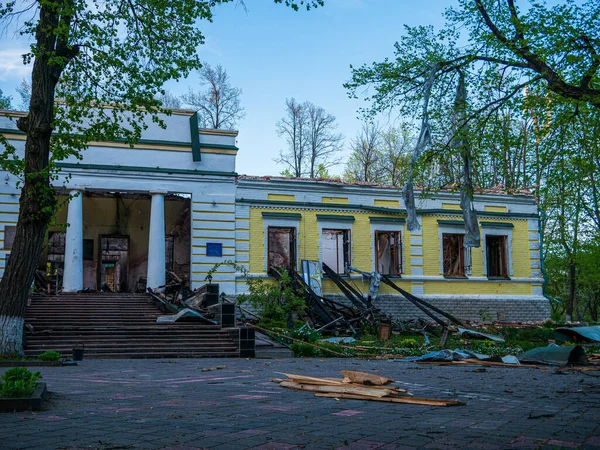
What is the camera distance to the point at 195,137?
2245 centimetres

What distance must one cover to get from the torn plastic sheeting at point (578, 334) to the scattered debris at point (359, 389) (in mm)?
10782

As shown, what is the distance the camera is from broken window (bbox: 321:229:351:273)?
80.5ft

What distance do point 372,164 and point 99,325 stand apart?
25826 mm

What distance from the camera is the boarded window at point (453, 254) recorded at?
26.0 metres

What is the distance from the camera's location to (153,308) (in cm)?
1936

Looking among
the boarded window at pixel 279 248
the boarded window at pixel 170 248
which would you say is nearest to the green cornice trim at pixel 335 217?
the boarded window at pixel 279 248

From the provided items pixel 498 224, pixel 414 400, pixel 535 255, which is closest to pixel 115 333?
pixel 414 400

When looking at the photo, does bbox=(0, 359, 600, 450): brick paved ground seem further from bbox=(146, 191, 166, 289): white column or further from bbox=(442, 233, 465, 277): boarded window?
bbox=(442, 233, 465, 277): boarded window

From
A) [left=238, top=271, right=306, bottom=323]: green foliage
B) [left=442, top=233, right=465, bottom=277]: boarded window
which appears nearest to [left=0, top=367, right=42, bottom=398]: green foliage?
[left=238, top=271, right=306, bottom=323]: green foliage

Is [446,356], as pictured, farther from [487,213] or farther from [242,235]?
[487,213]

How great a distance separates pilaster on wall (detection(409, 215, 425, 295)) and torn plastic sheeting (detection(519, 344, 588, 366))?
12.1 m

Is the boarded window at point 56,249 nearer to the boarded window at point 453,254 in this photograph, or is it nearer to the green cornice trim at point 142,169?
the green cornice trim at point 142,169

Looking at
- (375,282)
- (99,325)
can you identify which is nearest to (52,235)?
(99,325)

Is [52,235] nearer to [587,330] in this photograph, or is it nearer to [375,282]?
[375,282]
